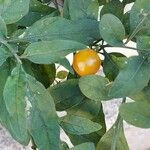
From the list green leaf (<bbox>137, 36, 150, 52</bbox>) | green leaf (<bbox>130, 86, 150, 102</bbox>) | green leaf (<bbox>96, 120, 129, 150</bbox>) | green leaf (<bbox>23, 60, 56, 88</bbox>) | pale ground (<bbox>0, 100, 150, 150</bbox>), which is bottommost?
pale ground (<bbox>0, 100, 150, 150</bbox>)

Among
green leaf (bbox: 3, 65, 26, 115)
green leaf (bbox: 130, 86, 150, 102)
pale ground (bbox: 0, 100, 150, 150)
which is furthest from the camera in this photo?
pale ground (bbox: 0, 100, 150, 150)

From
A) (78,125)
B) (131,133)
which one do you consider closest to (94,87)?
(78,125)

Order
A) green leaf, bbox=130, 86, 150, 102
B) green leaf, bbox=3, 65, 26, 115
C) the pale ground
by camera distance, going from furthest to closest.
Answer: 1. the pale ground
2. green leaf, bbox=130, 86, 150, 102
3. green leaf, bbox=3, 65, 26, 115

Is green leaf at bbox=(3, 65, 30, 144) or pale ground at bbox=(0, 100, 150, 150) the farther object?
pale ground at bbox=(0, 100, 150, 150)

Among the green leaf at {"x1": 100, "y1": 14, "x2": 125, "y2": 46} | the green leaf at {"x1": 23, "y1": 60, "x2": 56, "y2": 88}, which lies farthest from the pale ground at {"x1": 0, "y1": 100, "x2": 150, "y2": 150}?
the green leaf at {"x1": 100, "y1": 14, "x2": 125, "y2": 46}

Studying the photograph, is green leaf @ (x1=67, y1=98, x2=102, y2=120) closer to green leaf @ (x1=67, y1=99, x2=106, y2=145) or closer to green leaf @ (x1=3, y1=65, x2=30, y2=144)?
green leaf @ (x1=67, y1=99, x2=106, y2=145)

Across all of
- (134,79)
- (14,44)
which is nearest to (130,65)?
(134,79)

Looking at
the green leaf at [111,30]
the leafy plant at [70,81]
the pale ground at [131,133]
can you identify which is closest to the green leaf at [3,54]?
the leafy plant at [70,81]

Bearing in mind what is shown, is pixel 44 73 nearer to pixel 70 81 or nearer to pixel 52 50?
pixel 70 81
